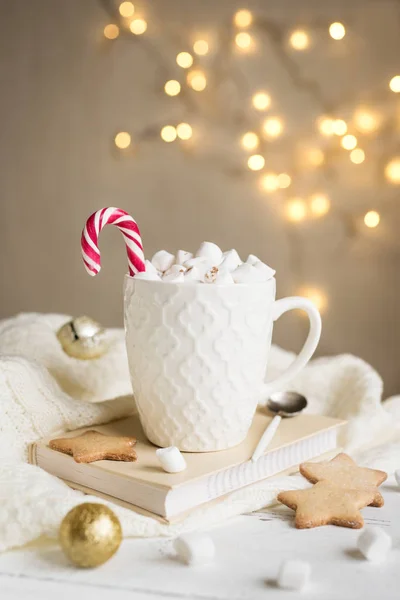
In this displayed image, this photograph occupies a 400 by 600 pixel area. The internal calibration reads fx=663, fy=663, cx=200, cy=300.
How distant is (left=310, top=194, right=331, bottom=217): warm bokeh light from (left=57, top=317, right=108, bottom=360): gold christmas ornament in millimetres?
523

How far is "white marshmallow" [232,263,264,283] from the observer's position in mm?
805

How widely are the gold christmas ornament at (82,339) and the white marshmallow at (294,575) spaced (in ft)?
2.19

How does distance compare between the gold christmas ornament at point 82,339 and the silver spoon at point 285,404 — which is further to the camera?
the gold christmas ornament at point 82,339

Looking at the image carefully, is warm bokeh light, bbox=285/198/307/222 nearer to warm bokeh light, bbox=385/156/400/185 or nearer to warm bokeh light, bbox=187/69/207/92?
warm bokeh light, bbox=385/156/400/185

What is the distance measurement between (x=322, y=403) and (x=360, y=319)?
0.31 metres

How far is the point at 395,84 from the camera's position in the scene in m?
1.28

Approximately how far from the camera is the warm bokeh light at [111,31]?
148cm

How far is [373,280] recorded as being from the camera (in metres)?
1.37

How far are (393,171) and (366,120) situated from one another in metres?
0.12

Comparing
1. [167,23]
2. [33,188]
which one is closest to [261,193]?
[167,23]

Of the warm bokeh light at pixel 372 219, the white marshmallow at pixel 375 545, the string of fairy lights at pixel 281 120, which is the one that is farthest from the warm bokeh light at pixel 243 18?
the white marshmallow at pixel 375 545

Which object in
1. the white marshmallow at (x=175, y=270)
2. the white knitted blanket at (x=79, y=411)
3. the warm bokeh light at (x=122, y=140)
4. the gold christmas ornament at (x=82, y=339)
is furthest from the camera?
the warm bokeh light at (x=122, y=140)

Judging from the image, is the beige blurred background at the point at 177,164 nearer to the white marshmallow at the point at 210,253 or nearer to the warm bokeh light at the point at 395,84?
the warm bokeh light at the point at 395,84

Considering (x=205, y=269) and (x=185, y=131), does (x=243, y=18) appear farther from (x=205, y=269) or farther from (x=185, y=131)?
(x=205, y=269)
